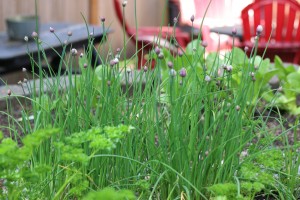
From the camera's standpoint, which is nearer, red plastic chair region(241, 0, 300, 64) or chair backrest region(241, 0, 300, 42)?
red plastic chair region(241, 0, 300, 64)

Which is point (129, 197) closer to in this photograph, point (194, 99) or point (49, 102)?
point (194, 99)

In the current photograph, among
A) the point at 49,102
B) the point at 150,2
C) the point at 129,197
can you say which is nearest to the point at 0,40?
the point at 49,102

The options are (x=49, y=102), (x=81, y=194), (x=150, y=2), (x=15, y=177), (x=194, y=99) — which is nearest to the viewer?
(x=15, y=177)

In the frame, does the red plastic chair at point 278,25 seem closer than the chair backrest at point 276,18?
Yes

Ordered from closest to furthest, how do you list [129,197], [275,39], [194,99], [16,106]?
[129,197] → [194,99] → [16,106] → [275,39]
